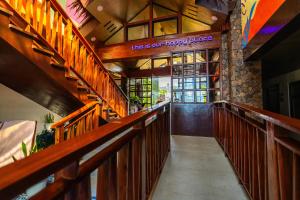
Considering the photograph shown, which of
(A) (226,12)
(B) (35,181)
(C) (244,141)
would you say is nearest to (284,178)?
(C) (244,141)

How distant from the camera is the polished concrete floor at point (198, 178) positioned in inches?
79.0

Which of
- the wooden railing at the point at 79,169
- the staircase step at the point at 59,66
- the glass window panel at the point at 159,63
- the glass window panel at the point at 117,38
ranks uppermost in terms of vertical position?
the glass window panel at the point at 117,38

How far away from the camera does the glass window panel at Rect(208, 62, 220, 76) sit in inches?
212

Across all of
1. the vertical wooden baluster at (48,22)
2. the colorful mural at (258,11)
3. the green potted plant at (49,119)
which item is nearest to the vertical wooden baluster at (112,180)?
the colorful mural at (258,11)

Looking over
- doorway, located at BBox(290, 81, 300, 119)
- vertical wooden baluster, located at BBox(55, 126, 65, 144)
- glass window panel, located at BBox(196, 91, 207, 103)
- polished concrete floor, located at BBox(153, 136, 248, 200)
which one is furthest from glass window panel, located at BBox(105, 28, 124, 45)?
doorway, located at BBox(290, 81, 300, 119)

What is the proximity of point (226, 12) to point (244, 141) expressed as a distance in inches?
153

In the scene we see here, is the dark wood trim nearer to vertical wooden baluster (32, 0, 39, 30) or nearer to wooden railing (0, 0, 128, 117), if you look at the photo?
wooden railing (0, 0, 128, 117)

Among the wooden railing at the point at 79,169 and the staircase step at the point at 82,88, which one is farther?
the staircase step at the point at 82,88

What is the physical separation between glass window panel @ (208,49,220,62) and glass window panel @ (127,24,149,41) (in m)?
2.74

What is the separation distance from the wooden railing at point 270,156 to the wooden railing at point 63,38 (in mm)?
3011

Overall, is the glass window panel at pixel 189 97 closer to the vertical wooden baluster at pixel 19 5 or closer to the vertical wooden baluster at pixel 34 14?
the vertical wooden baluster at pixel 34 14

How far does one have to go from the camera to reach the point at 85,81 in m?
4.11

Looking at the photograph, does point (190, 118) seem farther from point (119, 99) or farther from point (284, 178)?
point (284, 178)

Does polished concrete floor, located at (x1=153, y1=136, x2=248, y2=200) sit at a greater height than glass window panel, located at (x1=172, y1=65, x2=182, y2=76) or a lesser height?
lesser
